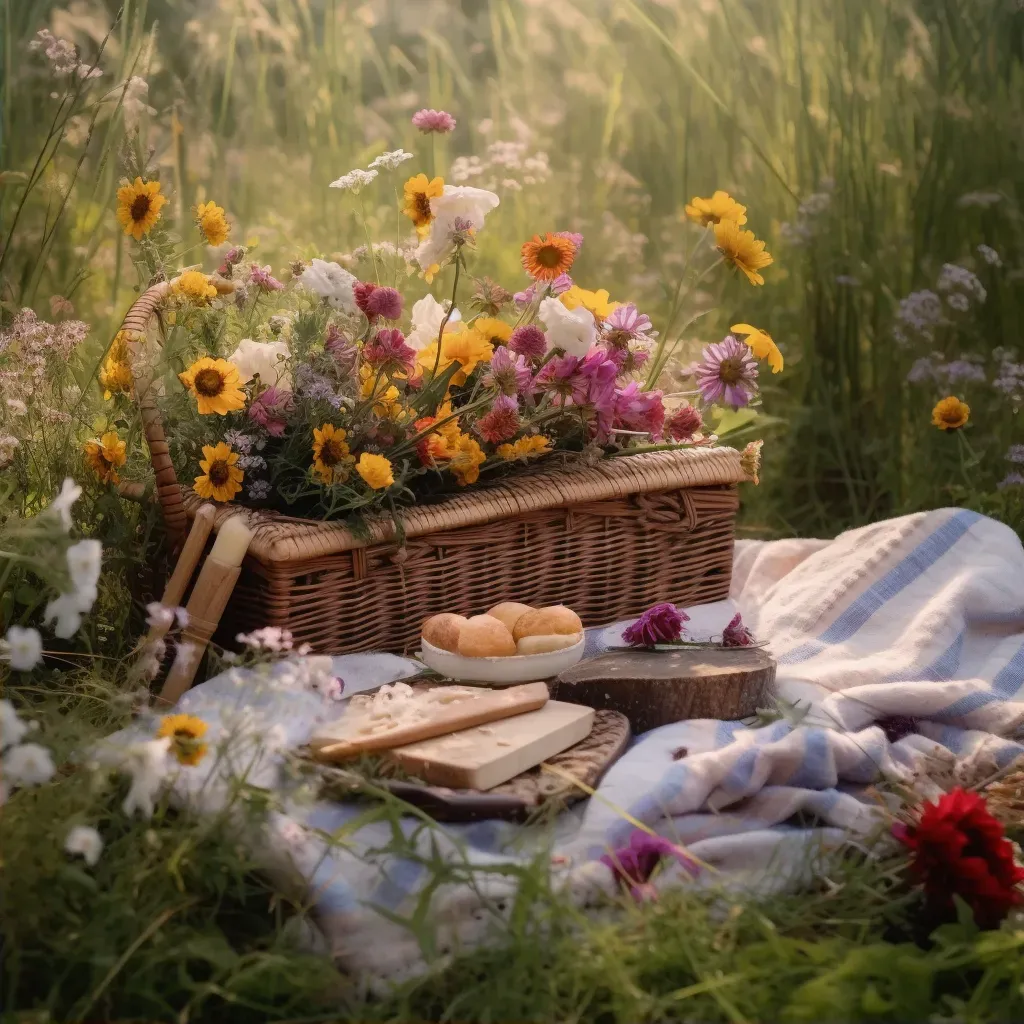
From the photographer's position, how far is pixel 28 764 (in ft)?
4.41

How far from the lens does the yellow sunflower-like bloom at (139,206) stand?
223 cm

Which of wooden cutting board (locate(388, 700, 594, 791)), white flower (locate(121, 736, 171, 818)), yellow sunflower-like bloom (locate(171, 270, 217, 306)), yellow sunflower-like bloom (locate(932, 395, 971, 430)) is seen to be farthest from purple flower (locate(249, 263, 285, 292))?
yellow sunflower-like bloom (locate(932, 395, 971, 430))

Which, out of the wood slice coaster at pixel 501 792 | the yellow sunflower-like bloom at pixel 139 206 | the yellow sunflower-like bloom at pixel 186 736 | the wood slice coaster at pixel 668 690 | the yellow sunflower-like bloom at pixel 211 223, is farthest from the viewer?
the yellow sunflower-like bloom at pixel 211 223

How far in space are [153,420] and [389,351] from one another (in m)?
0.38

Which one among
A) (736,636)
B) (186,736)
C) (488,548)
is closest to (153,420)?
(488,548)

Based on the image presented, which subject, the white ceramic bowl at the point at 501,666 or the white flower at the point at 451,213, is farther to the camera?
the white flower at the point at 451,213

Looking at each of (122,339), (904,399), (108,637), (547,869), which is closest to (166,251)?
(122,339)

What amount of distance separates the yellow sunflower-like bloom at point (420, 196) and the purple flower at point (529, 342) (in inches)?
11.5

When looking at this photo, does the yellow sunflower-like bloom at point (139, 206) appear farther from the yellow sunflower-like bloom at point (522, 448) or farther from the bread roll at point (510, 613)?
the bread roll at point (510, 613)

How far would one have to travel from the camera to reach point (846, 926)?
148cm

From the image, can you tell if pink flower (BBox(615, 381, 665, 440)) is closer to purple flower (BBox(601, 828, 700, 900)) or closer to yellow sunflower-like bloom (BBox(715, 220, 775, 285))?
yellow sunflower-like bloom (BBox(715, 220, 775, 285))

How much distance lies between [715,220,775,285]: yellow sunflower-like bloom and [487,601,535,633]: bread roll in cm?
78

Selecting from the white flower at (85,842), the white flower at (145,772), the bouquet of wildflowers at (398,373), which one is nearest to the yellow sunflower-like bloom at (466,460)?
the bouquet of wildflowers at (398,373)

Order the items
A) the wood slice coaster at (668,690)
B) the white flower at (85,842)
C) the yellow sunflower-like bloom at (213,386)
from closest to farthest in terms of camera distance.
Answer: the white flower at (85,842) → the wood slice coaster at (668,690) → the yellow sunflower-like bloom at (213,386)
